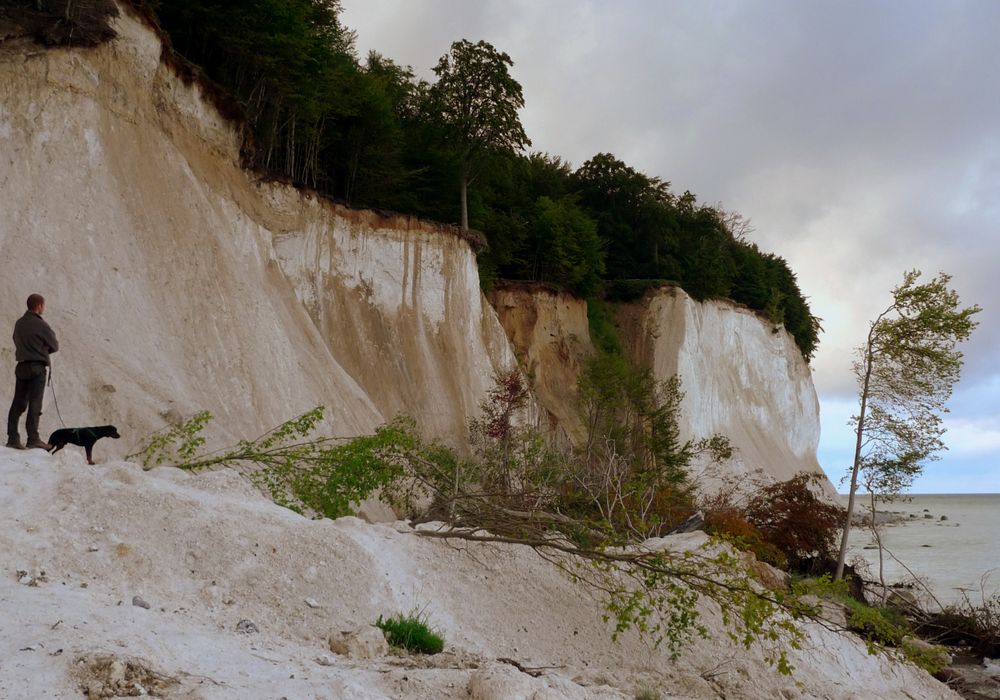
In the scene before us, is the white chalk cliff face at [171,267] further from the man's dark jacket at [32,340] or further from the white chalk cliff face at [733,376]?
the white chalk cliff face at [733,376]

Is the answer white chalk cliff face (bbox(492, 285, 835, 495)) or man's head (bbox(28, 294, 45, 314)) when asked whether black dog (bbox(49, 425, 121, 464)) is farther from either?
white chalk cliff face (bbox(492, 285, 835, 495))

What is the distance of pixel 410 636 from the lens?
260 inches

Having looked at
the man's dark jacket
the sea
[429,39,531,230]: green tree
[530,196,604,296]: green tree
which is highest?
[429,39,531,230]: green tree

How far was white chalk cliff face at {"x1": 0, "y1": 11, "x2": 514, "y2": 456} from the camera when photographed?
52.1 ft

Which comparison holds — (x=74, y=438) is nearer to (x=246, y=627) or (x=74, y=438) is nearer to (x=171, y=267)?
(x=246, y=627)

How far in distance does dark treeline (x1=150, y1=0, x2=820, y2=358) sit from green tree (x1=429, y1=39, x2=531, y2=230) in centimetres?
6

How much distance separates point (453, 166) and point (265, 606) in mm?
30118

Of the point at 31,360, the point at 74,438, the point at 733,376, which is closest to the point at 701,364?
the point at 733,376

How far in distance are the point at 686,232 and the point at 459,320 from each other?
22.7 m

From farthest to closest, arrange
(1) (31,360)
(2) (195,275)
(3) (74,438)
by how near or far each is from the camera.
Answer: (2) (195,275) < (1) (31,360) < (3) (74,438)

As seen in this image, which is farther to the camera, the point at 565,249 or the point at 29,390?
the point at 565,249

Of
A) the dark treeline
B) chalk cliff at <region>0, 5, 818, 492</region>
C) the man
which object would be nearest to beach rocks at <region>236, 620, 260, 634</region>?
the man

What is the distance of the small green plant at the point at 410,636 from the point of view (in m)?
6.56

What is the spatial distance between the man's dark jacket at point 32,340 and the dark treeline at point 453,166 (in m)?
15.8
